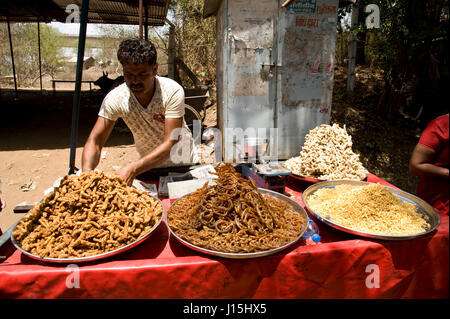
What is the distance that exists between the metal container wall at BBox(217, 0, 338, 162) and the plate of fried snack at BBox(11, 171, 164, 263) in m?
3.61

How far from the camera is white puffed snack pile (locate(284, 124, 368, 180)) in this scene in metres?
2.43

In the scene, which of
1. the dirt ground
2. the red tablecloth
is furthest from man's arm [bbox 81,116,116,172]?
the dirt ground

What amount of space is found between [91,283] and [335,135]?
2.22 meters

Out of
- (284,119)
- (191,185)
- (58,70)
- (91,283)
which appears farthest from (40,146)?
(58,70)

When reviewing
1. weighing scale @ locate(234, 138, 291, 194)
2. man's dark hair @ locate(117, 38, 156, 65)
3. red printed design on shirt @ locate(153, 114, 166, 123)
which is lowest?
weighing scale @ locate(234, 138, 291, 194)

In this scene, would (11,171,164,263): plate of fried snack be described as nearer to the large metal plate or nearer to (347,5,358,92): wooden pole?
the large metal plate

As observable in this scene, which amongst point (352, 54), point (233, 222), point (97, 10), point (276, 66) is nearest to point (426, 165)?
point (233, 222)

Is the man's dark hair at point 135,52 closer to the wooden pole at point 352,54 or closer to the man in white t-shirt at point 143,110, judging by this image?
the man in white t-shirt at point 143,110

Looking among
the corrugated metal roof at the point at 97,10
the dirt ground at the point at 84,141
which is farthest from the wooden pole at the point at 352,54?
the corrugated metal roof at the point at 97,10

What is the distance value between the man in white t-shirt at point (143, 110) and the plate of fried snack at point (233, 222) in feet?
2.27

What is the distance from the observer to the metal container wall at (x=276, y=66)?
4.85 metres

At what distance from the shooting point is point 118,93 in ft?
8.45
